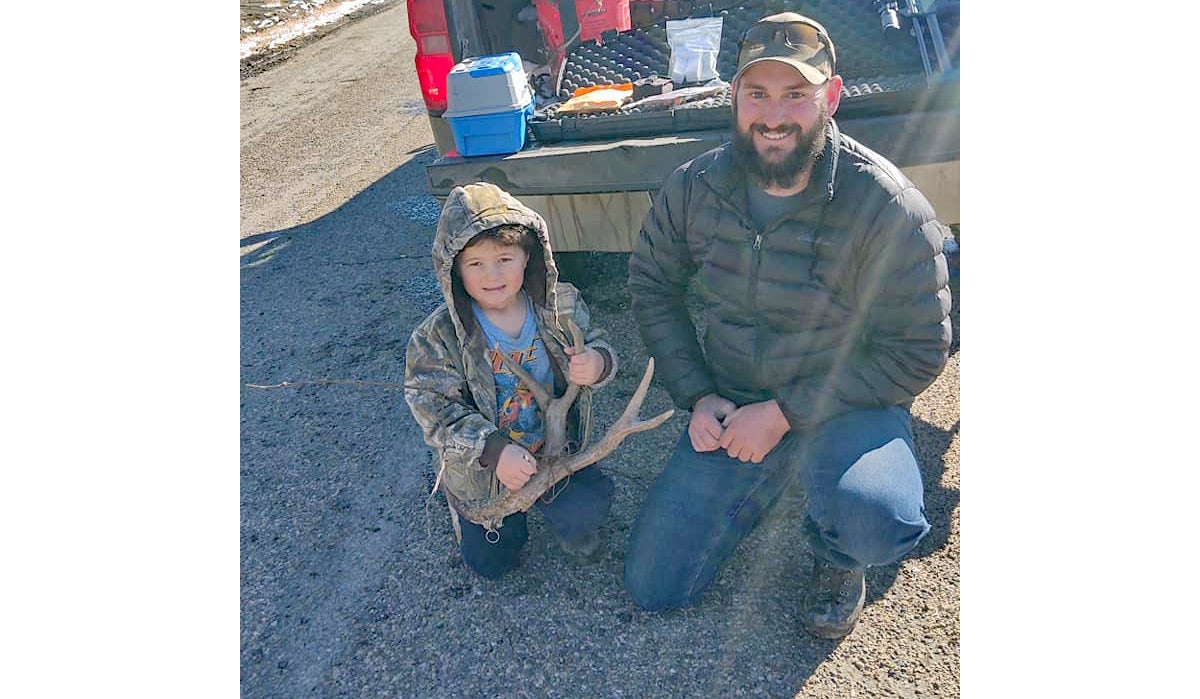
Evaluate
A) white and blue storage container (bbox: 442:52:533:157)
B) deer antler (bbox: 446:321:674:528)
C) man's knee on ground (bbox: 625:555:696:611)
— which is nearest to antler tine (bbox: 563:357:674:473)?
deer antler (bbox: 446:321:674:528)

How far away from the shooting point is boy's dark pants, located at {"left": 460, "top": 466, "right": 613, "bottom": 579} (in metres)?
2.71

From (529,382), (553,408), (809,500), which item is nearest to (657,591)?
(809,500)

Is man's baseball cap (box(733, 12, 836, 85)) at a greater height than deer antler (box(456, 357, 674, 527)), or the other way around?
man's baseball cap (box(733, 12, 836, 85))

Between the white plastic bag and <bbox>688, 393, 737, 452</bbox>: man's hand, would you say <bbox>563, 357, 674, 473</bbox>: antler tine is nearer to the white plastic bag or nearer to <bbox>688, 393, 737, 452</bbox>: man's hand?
<bbox>688, 393, 737, 452</bbox>: man's hand

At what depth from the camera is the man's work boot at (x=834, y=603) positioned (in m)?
2.38

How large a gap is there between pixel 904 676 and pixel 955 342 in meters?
1.73

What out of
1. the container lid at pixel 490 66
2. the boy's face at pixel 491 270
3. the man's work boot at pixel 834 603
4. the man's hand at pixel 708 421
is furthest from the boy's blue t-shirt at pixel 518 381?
the container lid at pixel 490 66

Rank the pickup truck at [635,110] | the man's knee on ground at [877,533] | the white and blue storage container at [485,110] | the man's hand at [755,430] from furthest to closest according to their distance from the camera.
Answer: the white and blue storage container at [485,110]
the pickup truck at [635,110]
the man's hand at [755,430]
the man's knee on ground at [877,533]

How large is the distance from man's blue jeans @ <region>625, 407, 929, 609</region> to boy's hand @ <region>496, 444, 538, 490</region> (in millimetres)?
442

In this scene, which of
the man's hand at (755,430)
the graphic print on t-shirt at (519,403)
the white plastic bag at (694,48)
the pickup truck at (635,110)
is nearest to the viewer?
the man's hand at (755,430)

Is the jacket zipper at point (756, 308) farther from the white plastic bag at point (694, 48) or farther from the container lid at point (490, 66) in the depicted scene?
the white plastic bag at point (694, 48)

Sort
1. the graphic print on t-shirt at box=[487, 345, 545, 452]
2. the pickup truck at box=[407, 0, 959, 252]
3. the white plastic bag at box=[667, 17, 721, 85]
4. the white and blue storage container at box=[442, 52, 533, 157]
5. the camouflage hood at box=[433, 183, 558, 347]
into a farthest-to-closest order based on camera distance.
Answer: the white plastic bag at box=[667, 17, 721, 85] < the white and blue storage container at box=[442, 52, 533, 157] < the pickup truck at box=[407, 0, 959, 252] < the graphic print on t-shirt at box=[487, 345, 545, 452] < the camouflage hood at box=[433, 183, 558, 347]

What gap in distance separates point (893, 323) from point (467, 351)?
127 centimetres

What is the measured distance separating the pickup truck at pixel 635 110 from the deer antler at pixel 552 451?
906mm
